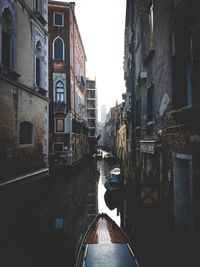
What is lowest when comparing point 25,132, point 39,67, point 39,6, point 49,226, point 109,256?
point 49,226

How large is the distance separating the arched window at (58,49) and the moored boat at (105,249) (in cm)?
1948

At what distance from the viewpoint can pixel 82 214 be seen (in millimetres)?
10047

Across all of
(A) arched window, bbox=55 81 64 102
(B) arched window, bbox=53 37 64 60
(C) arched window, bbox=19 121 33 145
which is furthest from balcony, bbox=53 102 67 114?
(C) arched window, bbox=19 121 33 145

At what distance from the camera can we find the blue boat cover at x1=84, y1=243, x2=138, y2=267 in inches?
170

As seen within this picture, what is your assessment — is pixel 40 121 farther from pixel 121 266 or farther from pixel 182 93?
pixel 121 266

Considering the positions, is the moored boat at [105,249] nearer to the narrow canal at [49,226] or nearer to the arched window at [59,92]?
the narrow canal at [49,226]

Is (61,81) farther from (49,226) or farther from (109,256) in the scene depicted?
(109,256)

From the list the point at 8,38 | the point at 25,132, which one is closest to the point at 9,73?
the point at 8,38

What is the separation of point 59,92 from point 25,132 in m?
12.0

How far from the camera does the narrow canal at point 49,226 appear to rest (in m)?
6.21

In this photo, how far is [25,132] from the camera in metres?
11.8

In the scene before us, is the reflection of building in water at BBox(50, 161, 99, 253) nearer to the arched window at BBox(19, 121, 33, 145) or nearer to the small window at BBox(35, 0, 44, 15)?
the arched window at BBox(19, 121, 33, 145)

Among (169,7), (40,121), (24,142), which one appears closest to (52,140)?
(40,121)

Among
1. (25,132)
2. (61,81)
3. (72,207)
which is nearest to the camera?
(72,207)
